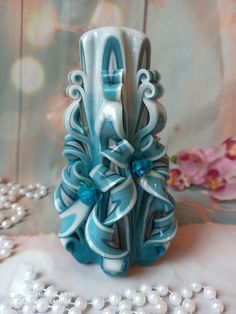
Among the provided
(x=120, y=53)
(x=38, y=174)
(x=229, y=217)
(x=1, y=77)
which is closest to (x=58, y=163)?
(x=38, y=174)

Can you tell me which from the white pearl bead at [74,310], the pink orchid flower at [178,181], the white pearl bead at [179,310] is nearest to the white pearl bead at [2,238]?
the white pearl bead at [74,310]

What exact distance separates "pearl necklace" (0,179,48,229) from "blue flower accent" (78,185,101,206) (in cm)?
26

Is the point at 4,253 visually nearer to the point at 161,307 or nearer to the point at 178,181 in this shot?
the point at 161,307

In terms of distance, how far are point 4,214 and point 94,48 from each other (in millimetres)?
427

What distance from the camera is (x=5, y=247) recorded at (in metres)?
0.67

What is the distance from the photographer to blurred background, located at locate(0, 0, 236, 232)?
103cm

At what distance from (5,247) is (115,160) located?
0.27 metres

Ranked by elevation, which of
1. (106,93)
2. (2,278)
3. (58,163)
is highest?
(106,93)

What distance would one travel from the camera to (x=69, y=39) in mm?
1051

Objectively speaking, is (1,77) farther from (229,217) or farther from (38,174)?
(229,217)

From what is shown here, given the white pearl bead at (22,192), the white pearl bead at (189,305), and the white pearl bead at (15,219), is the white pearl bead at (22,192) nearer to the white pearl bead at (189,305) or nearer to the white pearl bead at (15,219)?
the white pearl bead at (15,219)

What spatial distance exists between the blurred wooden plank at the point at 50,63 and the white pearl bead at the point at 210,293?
0.54m

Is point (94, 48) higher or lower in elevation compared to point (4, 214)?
higher

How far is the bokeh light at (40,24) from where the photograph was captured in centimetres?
103
